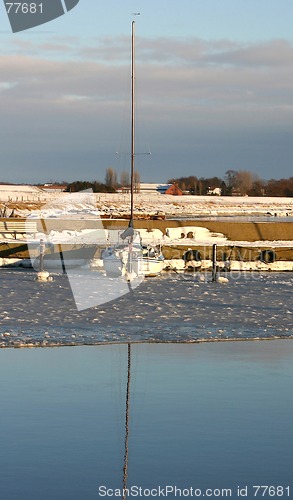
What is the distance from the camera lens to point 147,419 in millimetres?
12570

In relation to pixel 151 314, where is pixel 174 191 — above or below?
above

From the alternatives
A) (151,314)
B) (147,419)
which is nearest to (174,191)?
(151,314)

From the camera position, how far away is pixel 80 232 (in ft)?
147

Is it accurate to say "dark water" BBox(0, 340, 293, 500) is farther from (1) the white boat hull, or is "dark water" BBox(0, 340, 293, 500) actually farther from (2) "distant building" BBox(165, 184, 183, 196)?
(2) "distant building" BBox(165, 184, 183, 196)

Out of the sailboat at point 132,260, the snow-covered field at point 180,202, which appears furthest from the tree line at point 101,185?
the sailboat at point 132,260

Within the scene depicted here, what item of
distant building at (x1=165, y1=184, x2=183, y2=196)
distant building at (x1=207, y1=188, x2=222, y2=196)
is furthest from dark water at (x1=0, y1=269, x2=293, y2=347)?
distant building at (x1=207, y1=188, x2=222, y2=196)

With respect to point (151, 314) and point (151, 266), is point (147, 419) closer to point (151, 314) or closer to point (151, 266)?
point (151, 314)

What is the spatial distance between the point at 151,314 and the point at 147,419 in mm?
9955

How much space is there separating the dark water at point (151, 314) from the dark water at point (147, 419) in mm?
1236

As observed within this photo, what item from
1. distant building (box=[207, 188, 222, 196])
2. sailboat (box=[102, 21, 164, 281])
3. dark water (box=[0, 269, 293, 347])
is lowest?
dark water (box=[0, 269, 293, 347])

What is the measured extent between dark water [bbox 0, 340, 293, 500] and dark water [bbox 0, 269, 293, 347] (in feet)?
4.05

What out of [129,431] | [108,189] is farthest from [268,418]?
[108,189]

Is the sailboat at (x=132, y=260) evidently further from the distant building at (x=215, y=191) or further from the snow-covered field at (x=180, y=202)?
the distant building at (x=215, y=191)

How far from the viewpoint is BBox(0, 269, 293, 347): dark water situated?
19328 millimetres
